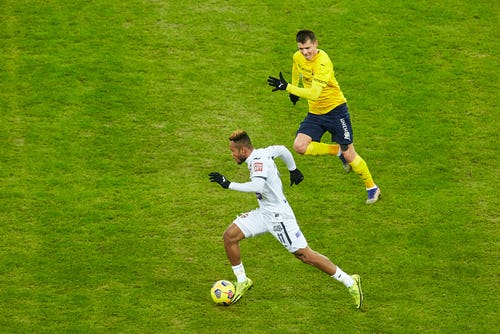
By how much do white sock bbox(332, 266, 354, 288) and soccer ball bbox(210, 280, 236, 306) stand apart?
1.62 metres

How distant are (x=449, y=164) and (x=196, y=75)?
6.06m

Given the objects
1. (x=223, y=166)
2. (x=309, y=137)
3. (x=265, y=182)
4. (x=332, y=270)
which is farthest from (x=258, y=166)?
(x=223, y=166)

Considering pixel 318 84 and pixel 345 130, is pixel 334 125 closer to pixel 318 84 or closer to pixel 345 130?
pixel 345 130

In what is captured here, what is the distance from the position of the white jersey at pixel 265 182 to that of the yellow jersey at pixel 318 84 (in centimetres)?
215

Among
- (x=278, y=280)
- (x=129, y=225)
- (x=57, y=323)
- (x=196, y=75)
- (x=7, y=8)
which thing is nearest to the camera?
(x=57, y=323)

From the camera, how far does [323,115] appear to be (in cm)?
1588

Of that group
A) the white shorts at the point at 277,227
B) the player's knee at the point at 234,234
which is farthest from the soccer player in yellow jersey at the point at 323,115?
the player's knee at the point at 234,234

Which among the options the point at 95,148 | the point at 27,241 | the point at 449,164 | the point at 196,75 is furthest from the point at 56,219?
the point at 449,164

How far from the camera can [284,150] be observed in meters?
13.7

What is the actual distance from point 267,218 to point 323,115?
3.28m

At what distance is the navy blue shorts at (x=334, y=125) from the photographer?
15820 mm

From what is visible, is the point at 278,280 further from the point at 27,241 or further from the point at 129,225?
the point at 27,241

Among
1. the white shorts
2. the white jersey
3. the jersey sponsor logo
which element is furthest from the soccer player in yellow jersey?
the white shorts

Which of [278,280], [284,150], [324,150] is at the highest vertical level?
[284,150]
